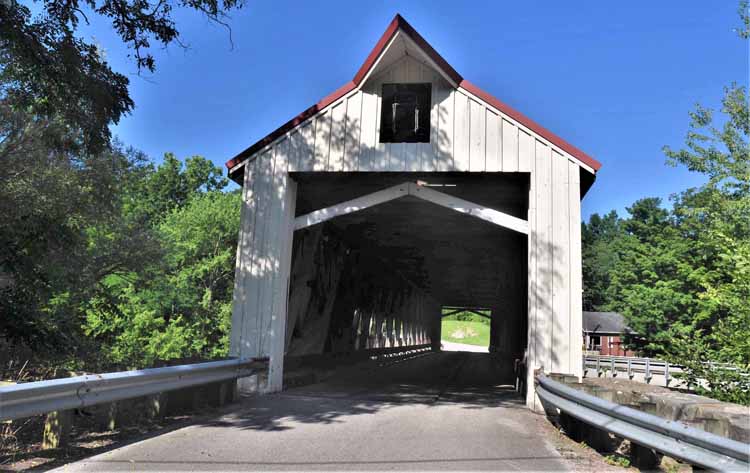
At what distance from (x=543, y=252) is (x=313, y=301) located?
6.40 m

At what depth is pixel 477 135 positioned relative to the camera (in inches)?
370

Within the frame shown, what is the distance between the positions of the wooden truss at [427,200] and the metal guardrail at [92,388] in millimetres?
3796

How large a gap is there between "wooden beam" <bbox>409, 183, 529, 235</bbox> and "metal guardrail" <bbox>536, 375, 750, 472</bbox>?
12.9ft

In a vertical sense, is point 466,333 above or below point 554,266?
below

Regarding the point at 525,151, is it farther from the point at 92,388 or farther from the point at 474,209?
the point at 92,388

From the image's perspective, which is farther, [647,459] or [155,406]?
[155,406]

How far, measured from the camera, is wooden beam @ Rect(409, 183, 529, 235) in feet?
31.0

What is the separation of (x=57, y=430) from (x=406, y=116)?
7525mm

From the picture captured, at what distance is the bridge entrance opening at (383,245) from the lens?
33.6 ft

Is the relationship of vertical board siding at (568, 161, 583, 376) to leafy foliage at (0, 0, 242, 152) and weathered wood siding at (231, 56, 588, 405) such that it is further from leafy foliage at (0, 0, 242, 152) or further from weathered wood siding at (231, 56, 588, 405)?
leafy foliage at (0, 0, 242, 152)

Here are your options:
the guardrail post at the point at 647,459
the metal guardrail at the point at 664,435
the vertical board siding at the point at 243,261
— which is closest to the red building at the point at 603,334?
the vertical board siding at the point at 243,261

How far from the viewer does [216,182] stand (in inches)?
2211

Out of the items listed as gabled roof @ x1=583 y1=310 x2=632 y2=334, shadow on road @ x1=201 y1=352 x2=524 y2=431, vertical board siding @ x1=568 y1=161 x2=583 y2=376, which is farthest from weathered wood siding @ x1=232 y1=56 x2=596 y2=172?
gabled roof @ x1=583 y1=310 x2=632 y2=334

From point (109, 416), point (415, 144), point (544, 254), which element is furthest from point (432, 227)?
point (109, 416)
